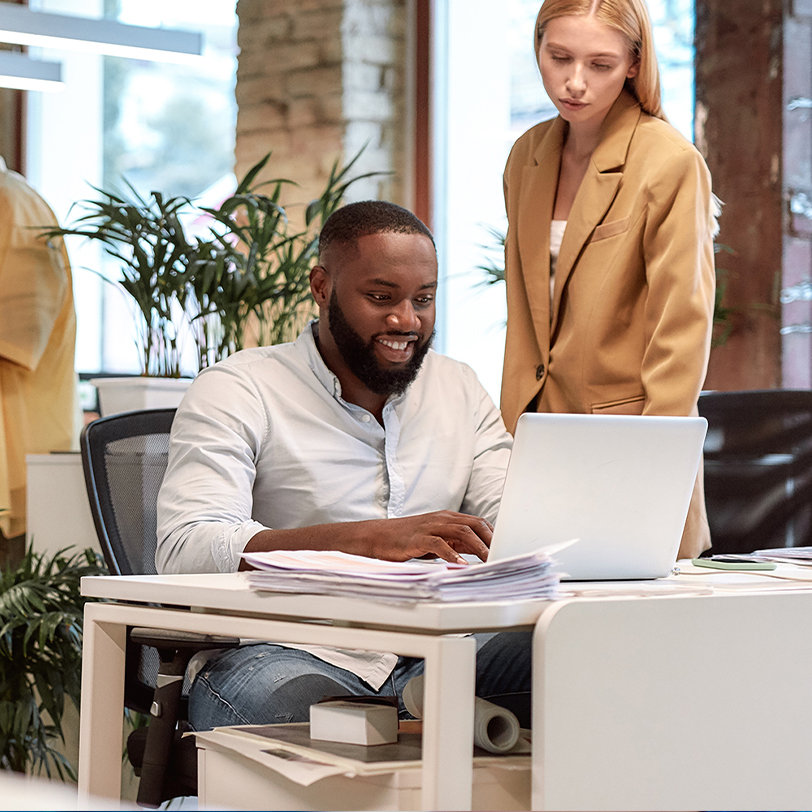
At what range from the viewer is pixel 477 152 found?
4.76 m

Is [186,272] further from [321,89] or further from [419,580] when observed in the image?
[419,580]

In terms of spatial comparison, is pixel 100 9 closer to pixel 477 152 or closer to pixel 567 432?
pixel 477 152

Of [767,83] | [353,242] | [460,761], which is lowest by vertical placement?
[460,761]

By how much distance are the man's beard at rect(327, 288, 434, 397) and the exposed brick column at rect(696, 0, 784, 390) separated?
1718 millimetres

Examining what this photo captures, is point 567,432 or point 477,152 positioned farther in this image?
point 477,152

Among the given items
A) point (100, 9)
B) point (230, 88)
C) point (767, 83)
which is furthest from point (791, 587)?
point (100, 9)

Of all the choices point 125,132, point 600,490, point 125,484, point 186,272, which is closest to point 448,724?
point 600,490

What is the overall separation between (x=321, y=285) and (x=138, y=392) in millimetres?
1043

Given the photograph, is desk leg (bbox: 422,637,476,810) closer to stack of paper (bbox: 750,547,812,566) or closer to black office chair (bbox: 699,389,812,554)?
stack of paper (bbox: 750,547,812,566)

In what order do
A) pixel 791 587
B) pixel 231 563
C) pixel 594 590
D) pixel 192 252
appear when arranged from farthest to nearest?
pixel 192 252 < pixel 231 563 < pixel 791 587 < pixel 594 590

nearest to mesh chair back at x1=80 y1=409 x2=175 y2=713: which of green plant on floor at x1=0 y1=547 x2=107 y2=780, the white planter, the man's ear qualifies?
the man's ear

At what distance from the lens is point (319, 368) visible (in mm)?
2012

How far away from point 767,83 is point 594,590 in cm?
257

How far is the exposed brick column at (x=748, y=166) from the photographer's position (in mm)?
3453
